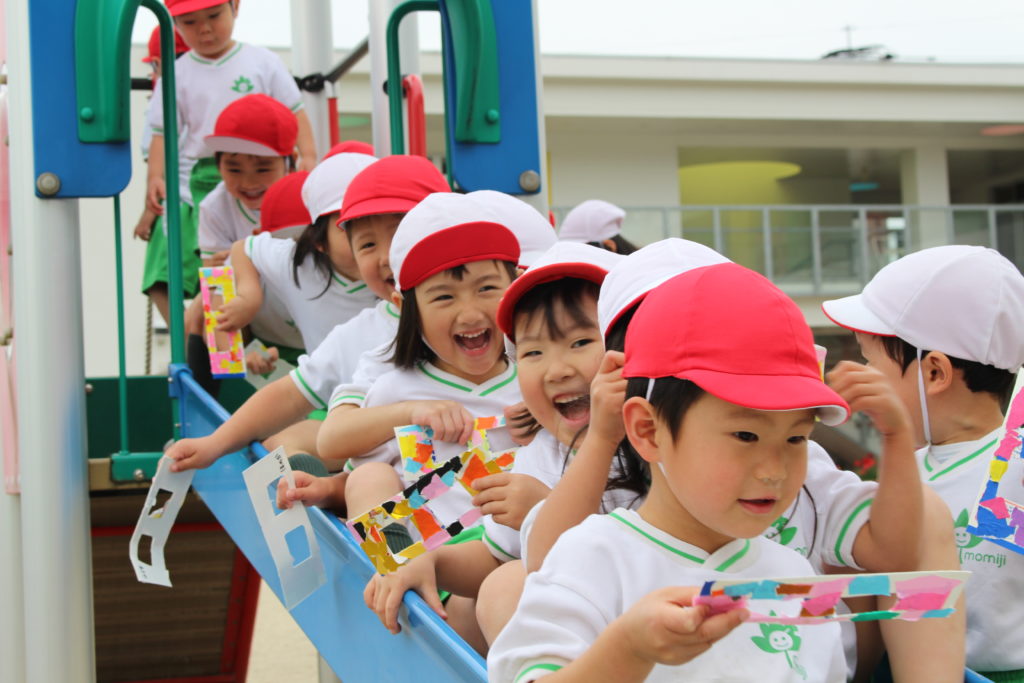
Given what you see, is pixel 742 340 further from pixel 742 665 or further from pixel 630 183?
pixel 630 183

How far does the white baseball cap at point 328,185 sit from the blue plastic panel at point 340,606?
0.57 metres

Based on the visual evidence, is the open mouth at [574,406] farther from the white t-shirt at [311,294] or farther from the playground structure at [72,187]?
the white t-shirt at [311,294]

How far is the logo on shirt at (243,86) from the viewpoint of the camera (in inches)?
181

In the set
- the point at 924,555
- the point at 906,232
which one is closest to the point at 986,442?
the point at 924,555

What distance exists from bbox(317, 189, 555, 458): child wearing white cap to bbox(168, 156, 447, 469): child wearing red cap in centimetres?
31

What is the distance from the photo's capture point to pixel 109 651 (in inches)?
184

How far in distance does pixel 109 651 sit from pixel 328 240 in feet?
7.00

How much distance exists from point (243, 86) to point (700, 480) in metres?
3.68

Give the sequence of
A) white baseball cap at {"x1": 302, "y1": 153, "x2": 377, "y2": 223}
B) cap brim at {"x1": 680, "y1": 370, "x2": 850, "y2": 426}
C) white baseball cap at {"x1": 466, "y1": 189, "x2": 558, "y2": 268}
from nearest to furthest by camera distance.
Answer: cap brim at {"x1": 680, "y1": 370, "x2": 850, "y2": 426} < white baseball cap at {"x1": 466, "y1": 189, "x2": 558, "y2": 268} < white baseball cap at {"x1": 302, "y1": 153, "x2": 377, "y2": 223}

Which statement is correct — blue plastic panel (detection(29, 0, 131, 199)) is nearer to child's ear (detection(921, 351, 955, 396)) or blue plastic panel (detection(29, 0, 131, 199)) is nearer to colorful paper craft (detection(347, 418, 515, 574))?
colorful paper craft (detection(347, 418, 515, 574))

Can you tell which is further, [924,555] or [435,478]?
[435,478]

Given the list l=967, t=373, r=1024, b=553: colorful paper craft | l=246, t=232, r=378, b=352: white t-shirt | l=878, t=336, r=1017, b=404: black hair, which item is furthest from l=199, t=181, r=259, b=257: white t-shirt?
l=967, t=373, r=1024, b=553: colorful paper craft

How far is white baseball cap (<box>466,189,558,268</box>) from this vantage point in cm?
251

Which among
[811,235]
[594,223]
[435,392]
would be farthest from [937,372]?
[811,235]
